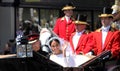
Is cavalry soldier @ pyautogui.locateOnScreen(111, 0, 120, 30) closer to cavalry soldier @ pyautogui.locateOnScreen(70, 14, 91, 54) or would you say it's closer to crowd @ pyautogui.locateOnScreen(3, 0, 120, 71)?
crowd @ pyautogui.locateOnScreen(3, 0, 120, 71)

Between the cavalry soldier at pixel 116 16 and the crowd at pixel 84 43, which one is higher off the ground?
the cavalry soldier at pixel 116 16

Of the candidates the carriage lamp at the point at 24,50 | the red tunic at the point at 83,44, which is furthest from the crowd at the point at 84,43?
the carriage lamp at the point at 24,50

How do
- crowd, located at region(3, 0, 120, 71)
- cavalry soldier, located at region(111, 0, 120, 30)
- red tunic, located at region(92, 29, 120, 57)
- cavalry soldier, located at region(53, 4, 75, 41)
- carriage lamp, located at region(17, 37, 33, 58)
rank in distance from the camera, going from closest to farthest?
carriage lamp, located at region(17, 37, 33, 58), crowd, located at region(3, 0, 120, 71), red tunic, located at region(92, 29, 120, 57), cavalry soldier, located at region(111, 0, 120, 30), cavalry soldier, located at region(53, 4, 75, 41)

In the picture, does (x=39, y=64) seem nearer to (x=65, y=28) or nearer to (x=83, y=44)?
(x=83, y=44)

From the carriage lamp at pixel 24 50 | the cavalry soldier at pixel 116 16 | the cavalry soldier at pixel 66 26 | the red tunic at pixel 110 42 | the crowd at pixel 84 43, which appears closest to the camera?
the carriage lamp at pixel 24 50

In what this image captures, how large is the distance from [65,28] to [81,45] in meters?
1.65

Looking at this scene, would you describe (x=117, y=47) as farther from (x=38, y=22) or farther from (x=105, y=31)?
(x=38, y=22)

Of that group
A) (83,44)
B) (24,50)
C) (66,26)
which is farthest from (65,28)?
(24,50)

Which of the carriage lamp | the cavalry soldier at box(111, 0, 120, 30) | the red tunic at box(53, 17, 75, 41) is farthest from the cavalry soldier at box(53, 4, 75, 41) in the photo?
the carriage lamp

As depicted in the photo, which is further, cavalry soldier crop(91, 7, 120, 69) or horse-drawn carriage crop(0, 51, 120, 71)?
Answer: cavalry soldier crop(91, 7, 120, 69)

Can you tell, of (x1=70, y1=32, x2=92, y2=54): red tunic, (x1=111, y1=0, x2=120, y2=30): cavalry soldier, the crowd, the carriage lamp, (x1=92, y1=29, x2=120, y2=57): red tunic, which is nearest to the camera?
the carriage lamp

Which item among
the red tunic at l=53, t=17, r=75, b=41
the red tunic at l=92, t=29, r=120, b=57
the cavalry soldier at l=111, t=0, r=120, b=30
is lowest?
the red tunic at l=53, t=17, r=75, b=41

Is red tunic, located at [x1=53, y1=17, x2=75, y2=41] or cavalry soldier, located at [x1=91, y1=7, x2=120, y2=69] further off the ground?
cavalry soldier, located at [x1=91, y1=7, x2=120, y2=69]

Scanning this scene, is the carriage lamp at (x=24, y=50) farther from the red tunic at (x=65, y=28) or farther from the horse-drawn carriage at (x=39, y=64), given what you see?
the red tunic at (x=65, y=28)
